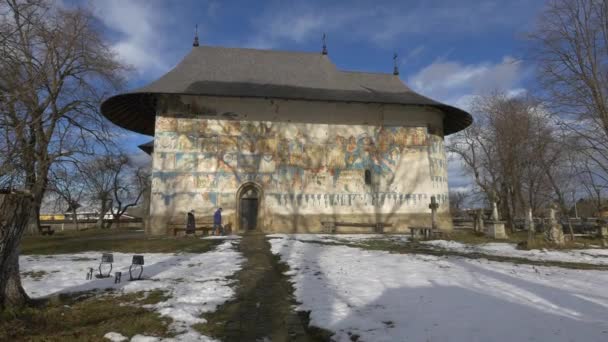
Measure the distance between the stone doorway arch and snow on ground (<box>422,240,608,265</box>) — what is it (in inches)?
338

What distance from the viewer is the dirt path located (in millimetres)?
3828

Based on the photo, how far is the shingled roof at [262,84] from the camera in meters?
17.6

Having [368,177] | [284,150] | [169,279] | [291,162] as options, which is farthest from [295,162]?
[169,279]

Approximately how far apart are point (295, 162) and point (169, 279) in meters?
12.0

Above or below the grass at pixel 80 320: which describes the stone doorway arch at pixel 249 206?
above

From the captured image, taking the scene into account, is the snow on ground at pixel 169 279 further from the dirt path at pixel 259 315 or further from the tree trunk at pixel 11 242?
the tree trunk at pixel 11 242

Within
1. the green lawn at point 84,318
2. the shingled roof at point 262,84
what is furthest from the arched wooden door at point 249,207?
the green lawn at point 84,318

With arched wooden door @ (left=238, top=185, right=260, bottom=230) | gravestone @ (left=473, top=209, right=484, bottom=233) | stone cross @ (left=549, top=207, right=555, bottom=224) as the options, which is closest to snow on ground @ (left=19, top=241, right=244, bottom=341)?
arched wooden door @ (left=238, top=185, right=260, bottom=230)

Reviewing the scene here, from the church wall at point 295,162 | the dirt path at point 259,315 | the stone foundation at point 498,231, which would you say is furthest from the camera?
the church wall at point 295,162

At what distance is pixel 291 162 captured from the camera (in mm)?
17797

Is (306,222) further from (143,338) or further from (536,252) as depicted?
(143,338)

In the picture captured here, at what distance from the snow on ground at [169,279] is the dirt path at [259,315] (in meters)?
0.21

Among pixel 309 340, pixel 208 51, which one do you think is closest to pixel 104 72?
pixel 208 51

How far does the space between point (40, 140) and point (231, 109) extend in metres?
7.95
